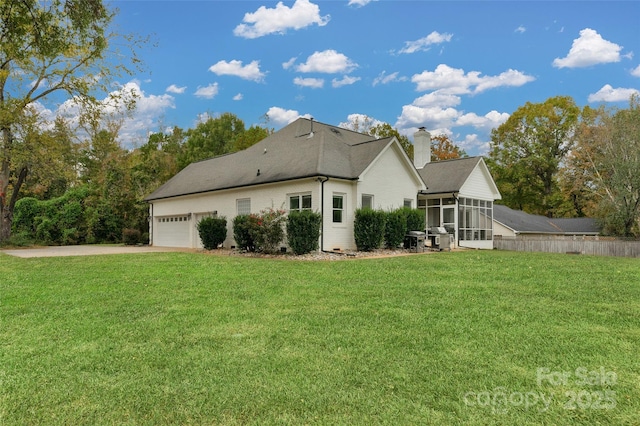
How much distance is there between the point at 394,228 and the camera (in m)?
16.5

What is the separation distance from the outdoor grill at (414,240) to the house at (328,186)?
1.74m

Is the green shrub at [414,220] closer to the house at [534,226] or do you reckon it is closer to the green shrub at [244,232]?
the green shrub at [244,232]

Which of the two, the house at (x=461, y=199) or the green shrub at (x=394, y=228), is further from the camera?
the house at (x=461, y=199)

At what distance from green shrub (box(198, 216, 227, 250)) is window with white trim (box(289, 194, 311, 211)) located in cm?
421

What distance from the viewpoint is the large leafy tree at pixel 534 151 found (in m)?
39.6

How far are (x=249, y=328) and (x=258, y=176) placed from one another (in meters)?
14.3

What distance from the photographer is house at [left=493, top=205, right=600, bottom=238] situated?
30.5 m

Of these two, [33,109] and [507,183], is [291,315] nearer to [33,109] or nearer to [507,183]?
[33,109]

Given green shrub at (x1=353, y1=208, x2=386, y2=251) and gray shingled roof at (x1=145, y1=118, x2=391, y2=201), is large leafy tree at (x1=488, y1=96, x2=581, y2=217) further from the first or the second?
green shrub at (x1=353, y1=208, x2=386, y2=251)

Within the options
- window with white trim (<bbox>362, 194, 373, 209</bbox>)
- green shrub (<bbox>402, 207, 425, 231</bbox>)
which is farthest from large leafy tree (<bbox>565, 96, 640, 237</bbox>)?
window with white trim (<bbox>362, 194, 373, 209</bbox>)

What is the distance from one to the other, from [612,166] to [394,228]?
72.2ft

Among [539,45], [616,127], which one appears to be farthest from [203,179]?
[616,127]

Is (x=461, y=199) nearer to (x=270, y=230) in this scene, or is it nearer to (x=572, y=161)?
(x=270, y=230)

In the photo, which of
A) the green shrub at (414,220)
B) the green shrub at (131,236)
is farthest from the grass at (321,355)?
the green shrub at (131,236)
